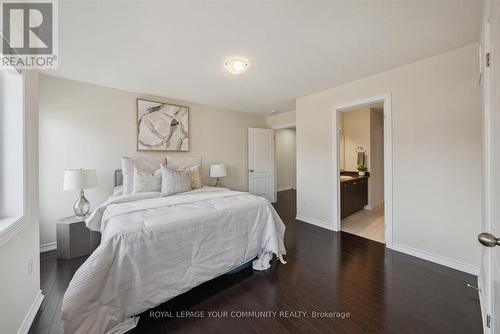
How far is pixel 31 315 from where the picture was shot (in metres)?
1.49

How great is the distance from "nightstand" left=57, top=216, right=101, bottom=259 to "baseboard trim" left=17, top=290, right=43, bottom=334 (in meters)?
0.82

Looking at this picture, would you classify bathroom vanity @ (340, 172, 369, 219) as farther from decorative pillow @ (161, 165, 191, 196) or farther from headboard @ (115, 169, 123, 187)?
headboard @ (115, 169, 123, 187)

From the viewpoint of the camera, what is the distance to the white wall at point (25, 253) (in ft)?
3.82

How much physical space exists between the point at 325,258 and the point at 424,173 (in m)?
1.61

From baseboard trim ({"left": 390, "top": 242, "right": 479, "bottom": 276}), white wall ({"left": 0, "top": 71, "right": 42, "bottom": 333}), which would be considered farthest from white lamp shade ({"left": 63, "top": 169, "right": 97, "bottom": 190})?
baseboard trim ({"left": 390, "top": 242, "right": 479, "bottom": 276})

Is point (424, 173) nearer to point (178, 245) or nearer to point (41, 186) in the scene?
point (178, 245)

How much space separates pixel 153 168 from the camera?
10.8 feet

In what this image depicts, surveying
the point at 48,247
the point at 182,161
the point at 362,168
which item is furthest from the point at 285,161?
the point at 48,247

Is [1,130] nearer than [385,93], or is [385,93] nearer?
[1,130]

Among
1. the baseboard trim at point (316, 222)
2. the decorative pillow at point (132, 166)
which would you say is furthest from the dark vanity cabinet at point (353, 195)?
the decorative pillow at point (132, 166)

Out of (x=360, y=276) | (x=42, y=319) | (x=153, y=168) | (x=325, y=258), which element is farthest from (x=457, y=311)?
(x=153, y=168)

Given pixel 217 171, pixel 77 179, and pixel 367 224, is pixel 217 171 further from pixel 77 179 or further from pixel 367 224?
pixel 367 224

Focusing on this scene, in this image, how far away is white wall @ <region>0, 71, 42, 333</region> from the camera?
1.16 meters

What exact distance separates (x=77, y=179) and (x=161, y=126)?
1.63m
